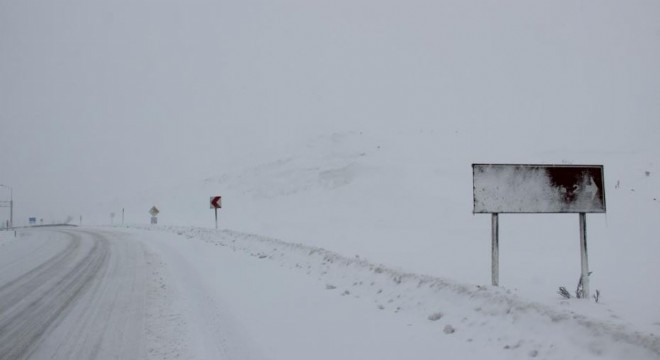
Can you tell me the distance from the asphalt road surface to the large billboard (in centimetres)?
606

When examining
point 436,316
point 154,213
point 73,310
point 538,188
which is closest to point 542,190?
point 538,188

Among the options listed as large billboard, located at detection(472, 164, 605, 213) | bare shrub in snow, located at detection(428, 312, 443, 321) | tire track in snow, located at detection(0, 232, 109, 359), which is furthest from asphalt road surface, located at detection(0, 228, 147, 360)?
large billboard, located at detection(472, 164, 605, 213)

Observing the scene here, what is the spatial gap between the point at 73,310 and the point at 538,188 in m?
8.89

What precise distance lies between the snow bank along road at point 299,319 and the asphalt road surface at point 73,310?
0.02 m

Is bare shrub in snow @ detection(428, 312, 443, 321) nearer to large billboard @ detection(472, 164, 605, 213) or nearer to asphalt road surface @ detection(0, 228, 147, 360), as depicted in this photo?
large billboard @ detection(472, 164, 605, 213)

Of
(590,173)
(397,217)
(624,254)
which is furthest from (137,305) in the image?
(397,217)

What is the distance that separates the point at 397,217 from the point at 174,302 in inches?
771

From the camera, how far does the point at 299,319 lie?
780cm

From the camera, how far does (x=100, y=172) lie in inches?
6747

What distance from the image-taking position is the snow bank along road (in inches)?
214

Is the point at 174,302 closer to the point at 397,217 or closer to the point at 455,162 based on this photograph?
the point at 397,217

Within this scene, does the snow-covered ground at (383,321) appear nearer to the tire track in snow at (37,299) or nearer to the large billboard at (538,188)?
the large billboard at (538,188)

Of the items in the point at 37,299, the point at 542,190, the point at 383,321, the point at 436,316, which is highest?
the point at 542,190

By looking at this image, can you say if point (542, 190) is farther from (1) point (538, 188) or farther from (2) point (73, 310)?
(2) point (73, 310)
